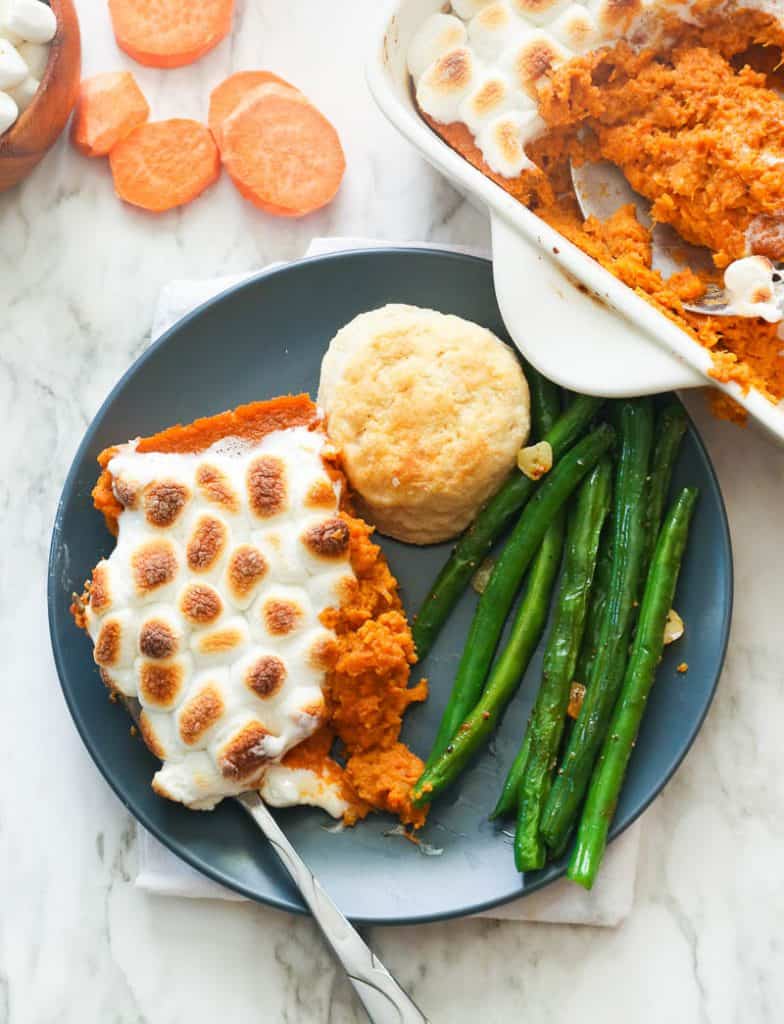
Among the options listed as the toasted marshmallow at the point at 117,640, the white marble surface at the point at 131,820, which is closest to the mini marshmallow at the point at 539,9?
the white marble surface at the point at 131,820

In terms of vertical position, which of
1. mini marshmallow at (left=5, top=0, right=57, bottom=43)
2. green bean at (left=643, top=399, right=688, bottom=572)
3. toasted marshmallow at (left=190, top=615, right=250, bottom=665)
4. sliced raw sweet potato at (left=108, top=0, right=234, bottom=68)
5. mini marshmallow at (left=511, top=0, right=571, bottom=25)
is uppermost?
mini marshmallow at (left=511, top=0, right=571, bottom=25)

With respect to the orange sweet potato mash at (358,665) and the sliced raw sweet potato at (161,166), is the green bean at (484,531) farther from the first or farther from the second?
the sliced raw sweet potato at (161,166)

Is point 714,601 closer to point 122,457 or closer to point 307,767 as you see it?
point 307,767

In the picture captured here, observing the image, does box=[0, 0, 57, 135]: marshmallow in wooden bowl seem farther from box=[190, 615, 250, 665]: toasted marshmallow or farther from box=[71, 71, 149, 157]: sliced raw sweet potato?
box=[190, 615, 250, 665]: toasted marshmallow

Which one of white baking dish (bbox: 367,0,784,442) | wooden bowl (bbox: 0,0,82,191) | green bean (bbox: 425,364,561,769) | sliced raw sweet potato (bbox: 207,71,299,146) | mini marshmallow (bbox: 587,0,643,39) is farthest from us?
sliced raw sweet potato (bbox: 207,71,299,146)

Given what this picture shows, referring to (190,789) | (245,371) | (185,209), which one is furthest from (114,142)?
(190,789)

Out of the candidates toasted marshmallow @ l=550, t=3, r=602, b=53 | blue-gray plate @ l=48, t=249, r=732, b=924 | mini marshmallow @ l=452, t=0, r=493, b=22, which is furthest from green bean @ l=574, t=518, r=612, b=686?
mini marshmallow @ l=452, t=0, r=493, b=22

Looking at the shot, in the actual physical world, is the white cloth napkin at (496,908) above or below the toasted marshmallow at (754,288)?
below
